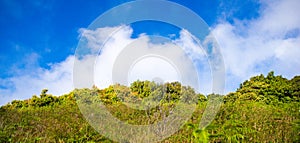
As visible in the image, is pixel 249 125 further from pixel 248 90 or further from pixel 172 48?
pixel 248 90

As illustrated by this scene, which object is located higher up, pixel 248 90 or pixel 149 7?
pixel 248 90

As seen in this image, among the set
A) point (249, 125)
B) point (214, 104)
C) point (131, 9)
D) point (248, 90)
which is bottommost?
point (249, 125)

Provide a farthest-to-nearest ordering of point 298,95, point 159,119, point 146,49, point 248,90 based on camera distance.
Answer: point 248,90 < point 298,95 < point 159,119 < point 146,49

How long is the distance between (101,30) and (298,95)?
11342mm

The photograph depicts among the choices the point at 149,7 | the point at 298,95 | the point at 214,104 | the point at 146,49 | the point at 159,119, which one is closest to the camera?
the point at 149,7

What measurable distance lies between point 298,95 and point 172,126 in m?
9.60

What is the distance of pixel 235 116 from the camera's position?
28.2 feet

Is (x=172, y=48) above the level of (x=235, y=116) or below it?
above

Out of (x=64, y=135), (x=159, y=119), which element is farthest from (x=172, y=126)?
(x=64, y=135)

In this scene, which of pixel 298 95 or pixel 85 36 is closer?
pixel 85 36

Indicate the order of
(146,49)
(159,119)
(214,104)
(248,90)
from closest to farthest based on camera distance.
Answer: (146,49)
(159,119)
(214,104)
(248,90)

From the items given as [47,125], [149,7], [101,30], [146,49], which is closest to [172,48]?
[146,49]

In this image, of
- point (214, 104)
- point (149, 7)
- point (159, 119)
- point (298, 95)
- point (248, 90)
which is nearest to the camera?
point (149, 7)

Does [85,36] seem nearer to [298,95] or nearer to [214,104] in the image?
[214,104]
